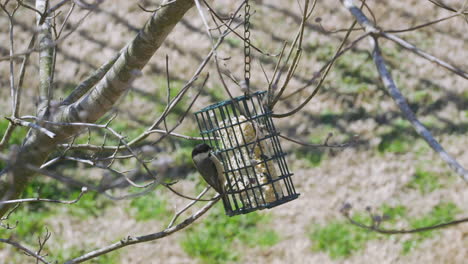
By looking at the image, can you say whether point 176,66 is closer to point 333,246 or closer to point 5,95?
point 5,95

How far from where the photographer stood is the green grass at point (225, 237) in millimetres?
5258

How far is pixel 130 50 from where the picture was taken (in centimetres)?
265

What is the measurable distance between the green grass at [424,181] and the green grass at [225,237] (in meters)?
1.45

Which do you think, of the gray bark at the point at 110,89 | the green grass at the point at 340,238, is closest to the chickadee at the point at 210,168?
the gray bark at the point at 110,89

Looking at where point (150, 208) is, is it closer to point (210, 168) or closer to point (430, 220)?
point (430, 220)

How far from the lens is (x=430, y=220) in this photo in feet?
17.5

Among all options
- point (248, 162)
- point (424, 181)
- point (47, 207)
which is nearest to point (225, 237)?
point (47, 207)

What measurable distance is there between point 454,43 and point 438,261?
271cm

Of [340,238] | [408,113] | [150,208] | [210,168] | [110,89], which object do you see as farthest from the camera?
[150,208]

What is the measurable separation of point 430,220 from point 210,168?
3.06 metres

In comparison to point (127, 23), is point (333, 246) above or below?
below

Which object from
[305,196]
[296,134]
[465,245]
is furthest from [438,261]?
[296,134]

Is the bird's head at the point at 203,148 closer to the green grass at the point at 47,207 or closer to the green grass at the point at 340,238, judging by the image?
the green grass at the point at 340,238

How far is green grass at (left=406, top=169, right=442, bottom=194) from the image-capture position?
5635mm
